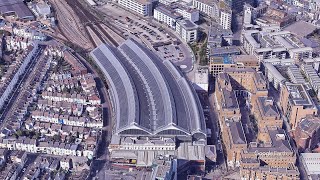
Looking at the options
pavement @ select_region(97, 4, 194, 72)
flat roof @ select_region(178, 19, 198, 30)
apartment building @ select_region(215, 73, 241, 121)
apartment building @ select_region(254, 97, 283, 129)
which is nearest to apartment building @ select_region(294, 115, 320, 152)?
apartment building @ select_region(254, 97, 283, 129)

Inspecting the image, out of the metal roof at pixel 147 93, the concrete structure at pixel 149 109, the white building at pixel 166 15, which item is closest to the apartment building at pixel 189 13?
the white building at pixel 166 15

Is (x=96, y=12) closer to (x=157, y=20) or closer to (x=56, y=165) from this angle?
(x=157, y=20)

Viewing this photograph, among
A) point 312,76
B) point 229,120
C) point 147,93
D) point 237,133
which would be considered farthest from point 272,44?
point 237,133

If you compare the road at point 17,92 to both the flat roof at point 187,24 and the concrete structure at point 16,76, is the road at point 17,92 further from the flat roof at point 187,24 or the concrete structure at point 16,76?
the flat roof at point 187,24

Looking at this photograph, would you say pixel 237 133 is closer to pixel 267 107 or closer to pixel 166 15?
pixel 267 107

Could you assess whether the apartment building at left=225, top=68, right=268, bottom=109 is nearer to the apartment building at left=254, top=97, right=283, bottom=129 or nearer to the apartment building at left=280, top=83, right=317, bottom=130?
the apartment building at left=280, top=83, right=317, bottom=130

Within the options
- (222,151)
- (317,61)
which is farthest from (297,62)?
(222,151)
